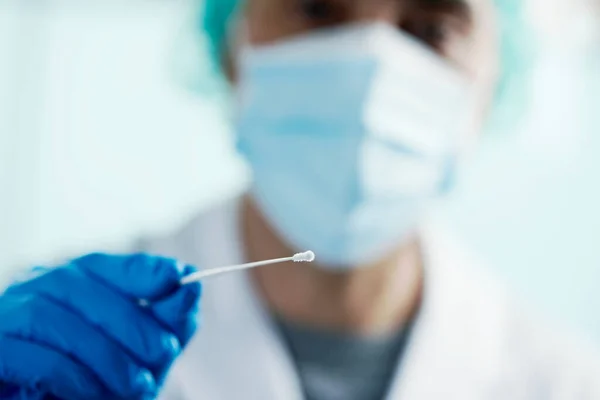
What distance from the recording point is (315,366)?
0.99 metres

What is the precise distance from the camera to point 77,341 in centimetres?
62

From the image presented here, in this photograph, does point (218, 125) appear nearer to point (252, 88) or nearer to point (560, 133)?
point (252, 88)

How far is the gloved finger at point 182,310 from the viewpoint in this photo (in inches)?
23.2

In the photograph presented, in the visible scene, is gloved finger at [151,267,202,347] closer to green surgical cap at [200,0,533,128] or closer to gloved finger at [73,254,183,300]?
gloved finger at [73,254,183,300]

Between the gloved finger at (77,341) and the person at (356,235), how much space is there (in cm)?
33

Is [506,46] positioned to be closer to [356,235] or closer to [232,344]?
[356,235]

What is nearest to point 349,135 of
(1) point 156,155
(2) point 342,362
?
(2) point 342,362

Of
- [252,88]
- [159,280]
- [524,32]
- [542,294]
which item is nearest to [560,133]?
[542,294]

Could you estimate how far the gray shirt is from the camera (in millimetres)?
978

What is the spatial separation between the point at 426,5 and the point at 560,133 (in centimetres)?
67

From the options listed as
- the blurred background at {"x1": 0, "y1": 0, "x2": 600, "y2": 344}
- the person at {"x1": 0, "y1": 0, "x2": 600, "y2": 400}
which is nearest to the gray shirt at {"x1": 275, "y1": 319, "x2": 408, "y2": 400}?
the person at {"x1": 0, "y1": 0, "x2": 600, "y2": 400}

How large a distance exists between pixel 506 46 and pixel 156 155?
0.77 metres

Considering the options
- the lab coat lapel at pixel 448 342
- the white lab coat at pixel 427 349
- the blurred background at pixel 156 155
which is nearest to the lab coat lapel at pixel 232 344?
the white lab coat at pixel 427 349

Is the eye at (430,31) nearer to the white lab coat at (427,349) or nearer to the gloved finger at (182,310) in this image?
the white lab coat at (427,349)
